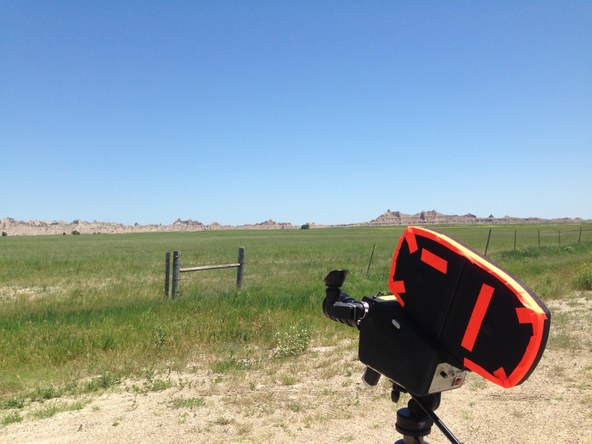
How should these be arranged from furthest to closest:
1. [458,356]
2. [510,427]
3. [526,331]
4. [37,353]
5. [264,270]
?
[264,270]
[37,353]
[510,427]
[458,356]
[526,331]

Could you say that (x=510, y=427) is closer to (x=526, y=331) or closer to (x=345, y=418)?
(x=345, y=418)

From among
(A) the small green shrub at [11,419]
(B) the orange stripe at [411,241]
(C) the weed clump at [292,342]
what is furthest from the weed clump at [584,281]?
(B) the orange stripe at [411,241]

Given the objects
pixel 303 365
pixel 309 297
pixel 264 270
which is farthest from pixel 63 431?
pixel 264 270

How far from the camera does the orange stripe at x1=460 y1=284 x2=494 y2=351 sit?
4.04 ft

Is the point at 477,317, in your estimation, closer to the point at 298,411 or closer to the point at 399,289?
the point at 399,289

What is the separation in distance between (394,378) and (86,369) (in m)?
5.03

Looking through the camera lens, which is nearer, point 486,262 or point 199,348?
point 486,262

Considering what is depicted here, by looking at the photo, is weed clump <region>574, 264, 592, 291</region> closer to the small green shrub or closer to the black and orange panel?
the small green shrub

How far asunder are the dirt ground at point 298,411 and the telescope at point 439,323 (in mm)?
2347

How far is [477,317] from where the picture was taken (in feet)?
4.10

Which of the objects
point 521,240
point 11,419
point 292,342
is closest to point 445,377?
point 11,419

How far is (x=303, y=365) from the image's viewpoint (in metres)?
5.64

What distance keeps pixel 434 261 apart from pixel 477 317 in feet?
0.61

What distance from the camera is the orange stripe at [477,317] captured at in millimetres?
1231
